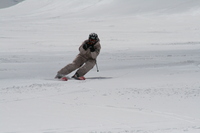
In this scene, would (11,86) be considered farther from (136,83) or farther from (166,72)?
(166,72)

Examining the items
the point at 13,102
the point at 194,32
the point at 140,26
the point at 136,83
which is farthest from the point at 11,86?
the point at 140,26

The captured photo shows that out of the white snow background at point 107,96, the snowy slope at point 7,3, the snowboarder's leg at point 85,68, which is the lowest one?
the white snow background at point 107,96

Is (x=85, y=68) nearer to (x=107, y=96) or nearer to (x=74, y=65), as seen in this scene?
(x=74, y=65)

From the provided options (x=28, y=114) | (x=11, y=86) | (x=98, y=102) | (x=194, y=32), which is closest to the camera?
(x=28, y=114)

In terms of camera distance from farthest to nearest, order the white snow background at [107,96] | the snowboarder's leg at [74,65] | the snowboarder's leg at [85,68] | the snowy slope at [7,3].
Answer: the snowy slope at [7,3]
the snowboarder's leg at [74,65]
the snowboarder's leg at [85,68]
the white snow background at [107,96]

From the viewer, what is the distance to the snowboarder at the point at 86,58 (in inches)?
300

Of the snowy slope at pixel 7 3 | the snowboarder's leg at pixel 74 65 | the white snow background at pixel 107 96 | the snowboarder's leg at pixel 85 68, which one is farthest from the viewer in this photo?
the snowy slope at pixel 7 3

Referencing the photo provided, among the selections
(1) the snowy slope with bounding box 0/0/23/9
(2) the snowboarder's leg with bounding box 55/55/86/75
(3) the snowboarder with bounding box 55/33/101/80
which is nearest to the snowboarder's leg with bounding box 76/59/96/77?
(3) the snowboarder with bounding box 55/33/101/80

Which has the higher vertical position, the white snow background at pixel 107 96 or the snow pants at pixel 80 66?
the snow pants at pixel 80 66

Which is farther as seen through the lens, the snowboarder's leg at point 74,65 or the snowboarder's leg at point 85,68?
the snowboarder's leg at point 74,65

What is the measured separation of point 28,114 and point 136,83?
244 cm

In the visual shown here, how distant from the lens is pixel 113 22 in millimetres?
29125

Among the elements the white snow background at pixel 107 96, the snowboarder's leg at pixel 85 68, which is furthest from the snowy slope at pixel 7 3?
the snowboarder's leg at pixel 85 68

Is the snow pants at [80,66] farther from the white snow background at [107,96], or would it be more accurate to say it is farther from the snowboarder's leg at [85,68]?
the white snow background at [107,96]
